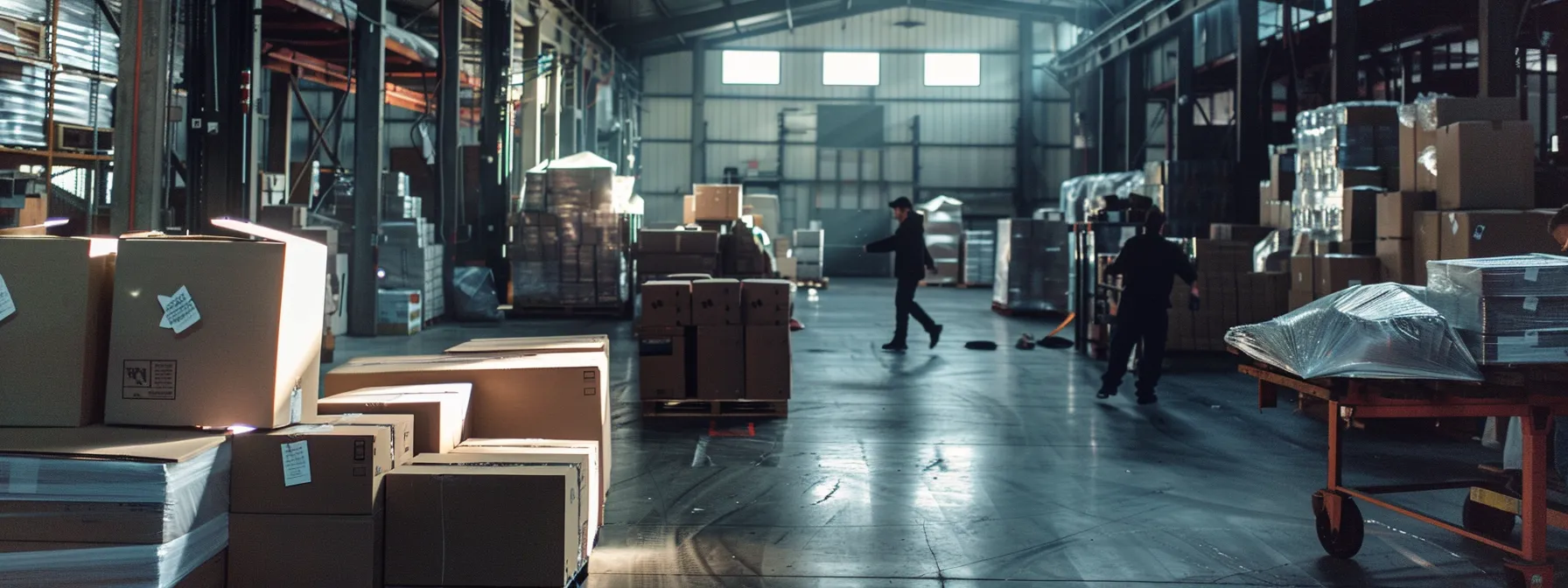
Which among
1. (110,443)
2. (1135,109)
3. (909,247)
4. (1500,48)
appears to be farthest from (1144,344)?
(1135,109)

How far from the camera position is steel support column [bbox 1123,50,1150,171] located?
20797 millimetres

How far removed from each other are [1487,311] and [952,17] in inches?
965

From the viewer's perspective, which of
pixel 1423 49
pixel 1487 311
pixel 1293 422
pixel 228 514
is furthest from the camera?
pixel 1423 49

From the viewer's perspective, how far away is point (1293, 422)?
293 inches

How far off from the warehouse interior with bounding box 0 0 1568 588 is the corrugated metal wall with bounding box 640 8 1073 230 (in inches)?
312

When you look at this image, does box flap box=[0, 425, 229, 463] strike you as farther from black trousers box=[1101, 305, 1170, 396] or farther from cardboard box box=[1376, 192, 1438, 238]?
cardboard box box=[1376, 192, 1438, 238]

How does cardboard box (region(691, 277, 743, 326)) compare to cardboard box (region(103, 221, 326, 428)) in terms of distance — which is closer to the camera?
cardboard box (region(103, 221, 326, 428))

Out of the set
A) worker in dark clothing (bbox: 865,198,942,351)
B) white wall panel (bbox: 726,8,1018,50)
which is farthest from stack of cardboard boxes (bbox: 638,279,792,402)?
white wall panel (bbox: 726,8,1018,50)

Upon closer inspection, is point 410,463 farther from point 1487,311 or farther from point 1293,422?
point 1293,422

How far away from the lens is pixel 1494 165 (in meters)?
7.54

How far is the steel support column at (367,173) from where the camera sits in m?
12.3

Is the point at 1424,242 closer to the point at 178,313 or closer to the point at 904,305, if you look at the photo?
the point at 904,305

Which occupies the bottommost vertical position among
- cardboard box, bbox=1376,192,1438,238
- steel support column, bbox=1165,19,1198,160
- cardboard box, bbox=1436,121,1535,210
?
cardboard box, bbox=1376,192,1438,238

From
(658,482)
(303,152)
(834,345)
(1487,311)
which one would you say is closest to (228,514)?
(658,482)
